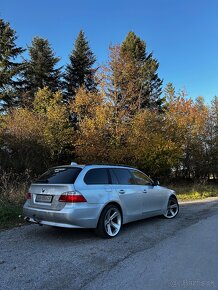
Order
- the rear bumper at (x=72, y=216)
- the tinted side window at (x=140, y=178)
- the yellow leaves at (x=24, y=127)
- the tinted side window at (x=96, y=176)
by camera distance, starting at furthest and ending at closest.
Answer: the yellow leaves at (x=24, y=127) < the tinted side window at (x=140, y=178) < the tinted side window at (x=96, y=176) < the rear bumper at (x=72, y=216)

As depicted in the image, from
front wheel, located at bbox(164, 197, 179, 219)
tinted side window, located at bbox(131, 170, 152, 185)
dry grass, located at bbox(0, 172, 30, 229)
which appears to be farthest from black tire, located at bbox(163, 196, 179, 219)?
dry grass, located at bbox(0, 172, 30, 229)

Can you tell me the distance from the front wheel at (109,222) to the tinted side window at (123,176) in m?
0.86

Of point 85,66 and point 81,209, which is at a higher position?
point 85,66

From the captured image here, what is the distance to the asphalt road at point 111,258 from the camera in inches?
187

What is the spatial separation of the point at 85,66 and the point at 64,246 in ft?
111

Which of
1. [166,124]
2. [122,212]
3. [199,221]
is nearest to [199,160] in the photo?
[166,124]

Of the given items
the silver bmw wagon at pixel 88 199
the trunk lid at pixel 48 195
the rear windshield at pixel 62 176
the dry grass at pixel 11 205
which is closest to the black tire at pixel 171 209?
the silver bmw wagon at pixel 88 199

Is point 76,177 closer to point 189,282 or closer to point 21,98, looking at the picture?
point 189,282

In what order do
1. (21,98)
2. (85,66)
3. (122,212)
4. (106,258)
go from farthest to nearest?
1. (85,66)
2. (21,98)
3. (122,212)
4. (106,258)

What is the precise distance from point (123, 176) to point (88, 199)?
5.60 feet

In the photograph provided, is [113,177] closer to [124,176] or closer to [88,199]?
[124,176]

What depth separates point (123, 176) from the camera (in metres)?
8.48

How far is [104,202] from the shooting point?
289 inches

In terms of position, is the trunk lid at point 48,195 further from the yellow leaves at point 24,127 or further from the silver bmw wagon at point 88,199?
the yellow leaves at point 24,127
